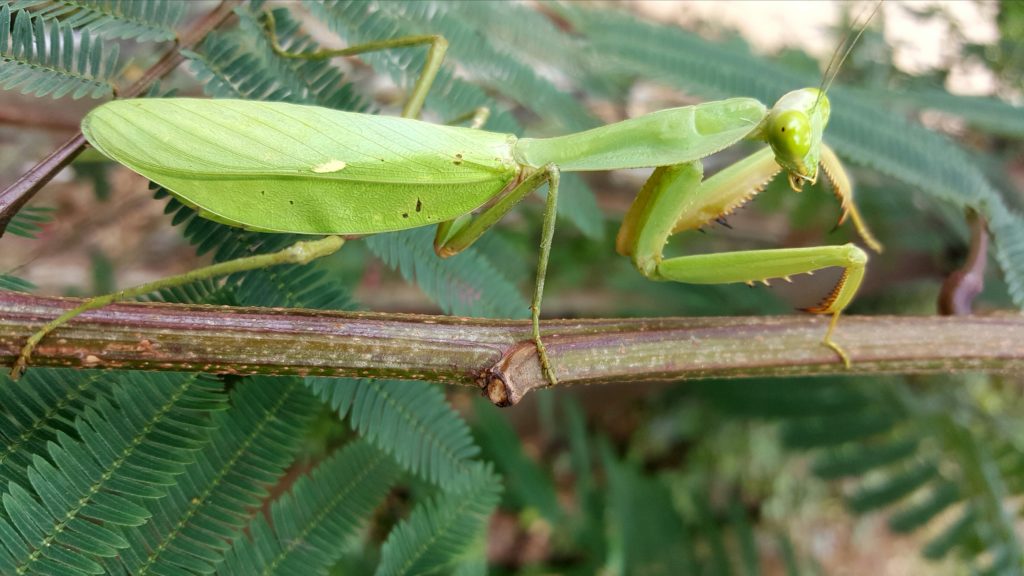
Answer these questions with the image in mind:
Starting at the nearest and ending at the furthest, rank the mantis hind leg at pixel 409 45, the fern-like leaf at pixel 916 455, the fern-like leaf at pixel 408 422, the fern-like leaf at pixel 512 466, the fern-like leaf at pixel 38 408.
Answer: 1. the fern-like leaf at pixel 38 408
2. the fern-like leaf at pixel 408 422
3. the mantis hind leg at pixel 409 45
4. the fern-like leaf at pixel 916 455
5. the fern-like leaf at pixel 512 466

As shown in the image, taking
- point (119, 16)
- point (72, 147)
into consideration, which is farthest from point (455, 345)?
point (119, 16)

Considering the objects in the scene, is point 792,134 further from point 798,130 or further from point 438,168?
point 438,168

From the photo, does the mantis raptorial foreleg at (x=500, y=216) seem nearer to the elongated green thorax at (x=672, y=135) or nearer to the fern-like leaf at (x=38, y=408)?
the elongated green thorax at (x=672, y=135)

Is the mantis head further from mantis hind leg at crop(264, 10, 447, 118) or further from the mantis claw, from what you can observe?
mantis hind leg at crop(264, 10, 447, 118)

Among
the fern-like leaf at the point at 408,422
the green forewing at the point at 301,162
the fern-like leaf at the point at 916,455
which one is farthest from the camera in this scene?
the fern-like leaf at the point at 916,455

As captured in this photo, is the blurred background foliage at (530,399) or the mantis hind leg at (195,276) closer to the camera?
the mantis hind leg at (195,276)

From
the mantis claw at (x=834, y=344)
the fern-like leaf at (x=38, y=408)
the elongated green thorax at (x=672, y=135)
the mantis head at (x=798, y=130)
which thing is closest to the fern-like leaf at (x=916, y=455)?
the mantis claw at (x=834, y=344)
